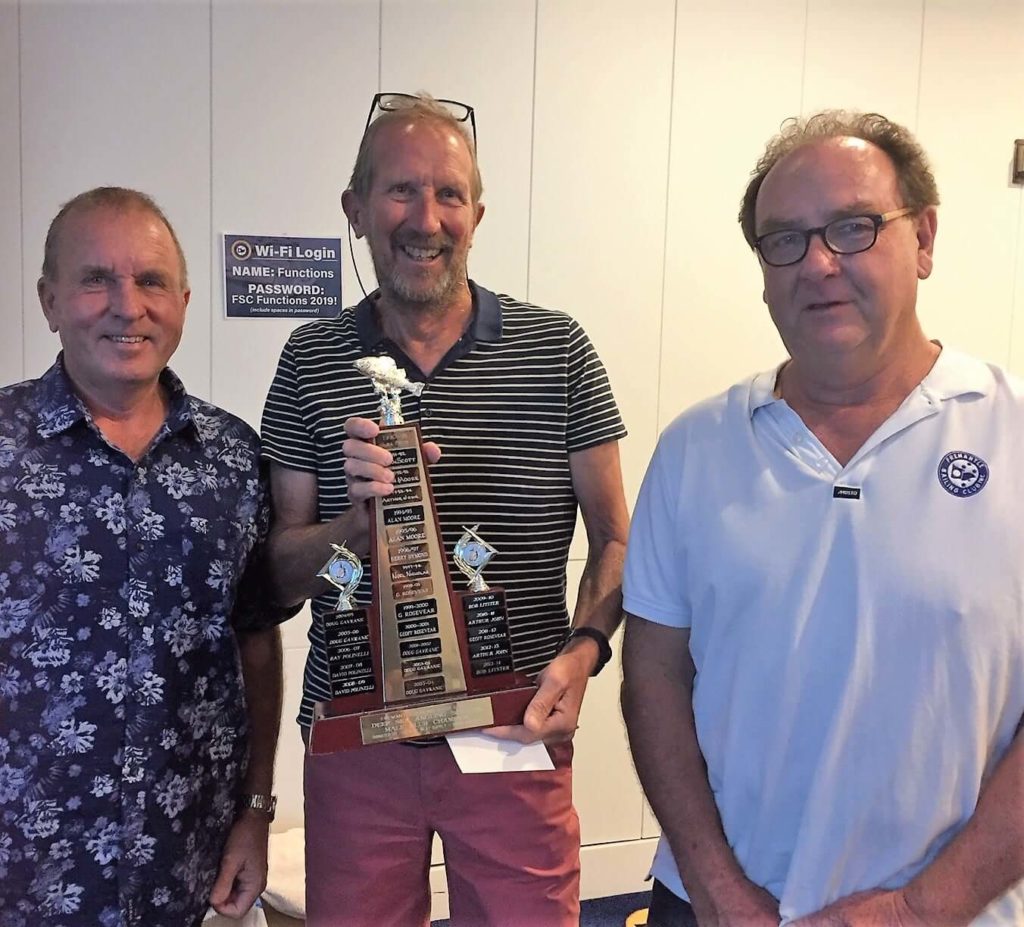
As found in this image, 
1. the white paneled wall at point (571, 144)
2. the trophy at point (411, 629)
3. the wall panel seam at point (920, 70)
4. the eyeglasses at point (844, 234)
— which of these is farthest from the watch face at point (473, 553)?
the wall panel seam at point (920, 70)

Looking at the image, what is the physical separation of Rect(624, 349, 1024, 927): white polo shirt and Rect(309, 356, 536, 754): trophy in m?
0.29

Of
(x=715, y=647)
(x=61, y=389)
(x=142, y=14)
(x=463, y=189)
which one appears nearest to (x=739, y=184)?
(x=463, y=189)

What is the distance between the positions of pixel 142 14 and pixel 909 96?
2041mm

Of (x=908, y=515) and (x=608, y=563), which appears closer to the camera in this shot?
(x=908, y=515)

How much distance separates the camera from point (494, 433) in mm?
1270

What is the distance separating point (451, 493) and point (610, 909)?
5.55 ft

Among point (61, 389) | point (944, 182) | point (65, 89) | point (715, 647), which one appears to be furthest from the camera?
point (944, 182)

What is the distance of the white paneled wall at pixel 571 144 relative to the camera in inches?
77.0

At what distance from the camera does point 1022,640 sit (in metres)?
0.91

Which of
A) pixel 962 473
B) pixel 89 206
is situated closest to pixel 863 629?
pixel 962 473

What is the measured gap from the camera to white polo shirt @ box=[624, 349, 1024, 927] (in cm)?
92

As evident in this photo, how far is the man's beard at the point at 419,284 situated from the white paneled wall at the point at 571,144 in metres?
0.90

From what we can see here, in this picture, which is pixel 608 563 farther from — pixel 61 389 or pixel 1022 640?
pixel 61 389

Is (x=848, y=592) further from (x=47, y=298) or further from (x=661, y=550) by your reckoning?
(x=47, y=298)
